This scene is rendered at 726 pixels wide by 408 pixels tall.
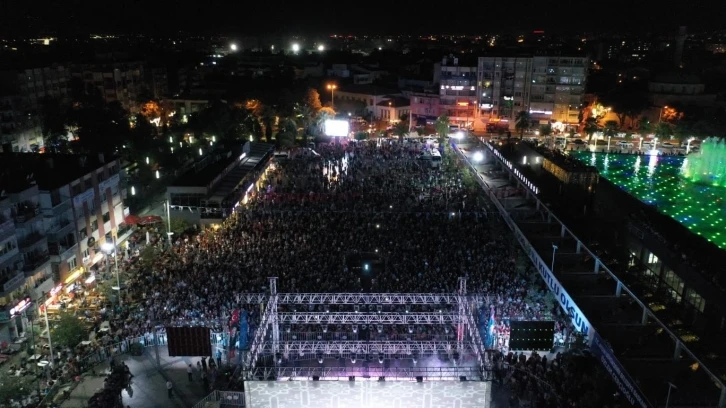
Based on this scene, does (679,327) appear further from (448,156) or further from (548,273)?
(448,156)

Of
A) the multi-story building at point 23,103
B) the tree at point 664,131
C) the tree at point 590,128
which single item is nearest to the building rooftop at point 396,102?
the tree at point 590,128

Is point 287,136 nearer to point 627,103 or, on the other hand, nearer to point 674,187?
point 674,187

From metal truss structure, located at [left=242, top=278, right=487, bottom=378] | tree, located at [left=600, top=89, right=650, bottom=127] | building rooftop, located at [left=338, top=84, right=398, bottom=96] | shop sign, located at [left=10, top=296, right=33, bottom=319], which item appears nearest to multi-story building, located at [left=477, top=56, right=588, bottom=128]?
tree, located at [left=600, top=89, right=650, bottom=127]

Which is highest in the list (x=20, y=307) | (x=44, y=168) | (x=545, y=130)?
(x=44, y=168)

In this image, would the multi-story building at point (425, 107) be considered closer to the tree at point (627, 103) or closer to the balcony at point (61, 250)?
the tree at point (627, 103)

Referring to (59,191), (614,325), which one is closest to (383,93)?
(59,191)

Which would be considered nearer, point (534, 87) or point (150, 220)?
point (150, 220)

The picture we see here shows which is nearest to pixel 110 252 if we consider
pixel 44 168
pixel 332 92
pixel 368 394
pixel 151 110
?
pixel 44 168
